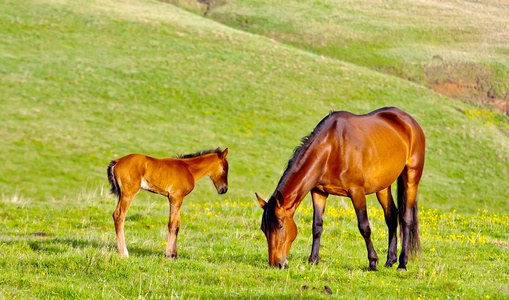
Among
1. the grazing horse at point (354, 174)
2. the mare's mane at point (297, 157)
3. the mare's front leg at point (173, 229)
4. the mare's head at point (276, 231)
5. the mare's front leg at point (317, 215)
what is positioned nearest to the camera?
the mare's head at point (276, 231)

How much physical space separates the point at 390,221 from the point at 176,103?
95.3 ft

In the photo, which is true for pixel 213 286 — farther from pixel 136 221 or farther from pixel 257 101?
pixel 257 101

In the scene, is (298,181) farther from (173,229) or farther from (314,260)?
(173,229)

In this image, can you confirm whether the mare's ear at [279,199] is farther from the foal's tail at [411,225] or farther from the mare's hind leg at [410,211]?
the foal's tail at [411,225]

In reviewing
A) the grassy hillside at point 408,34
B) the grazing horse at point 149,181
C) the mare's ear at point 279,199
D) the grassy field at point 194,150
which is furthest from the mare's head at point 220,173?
the grassy hillside at point 408,34

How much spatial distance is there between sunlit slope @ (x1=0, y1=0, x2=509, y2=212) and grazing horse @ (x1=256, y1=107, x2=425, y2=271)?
11505 mm

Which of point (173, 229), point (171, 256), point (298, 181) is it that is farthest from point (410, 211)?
point (171, 256)

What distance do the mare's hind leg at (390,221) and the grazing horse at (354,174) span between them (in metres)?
0.02

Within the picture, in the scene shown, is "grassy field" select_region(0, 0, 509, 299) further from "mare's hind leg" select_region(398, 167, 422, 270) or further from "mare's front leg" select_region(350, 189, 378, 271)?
"mare's hind leg" select_region(398, 167, 422, 270)

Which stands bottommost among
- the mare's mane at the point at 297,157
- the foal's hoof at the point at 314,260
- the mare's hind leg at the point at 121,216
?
the foal's hoof at the point at 314,260

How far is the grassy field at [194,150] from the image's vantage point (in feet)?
25.5

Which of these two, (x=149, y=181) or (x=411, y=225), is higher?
(x=149, y=181)

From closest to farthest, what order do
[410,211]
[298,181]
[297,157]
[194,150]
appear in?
[298,181] < [297,157] < [410,211] < [194,150]

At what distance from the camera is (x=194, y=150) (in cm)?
3008
